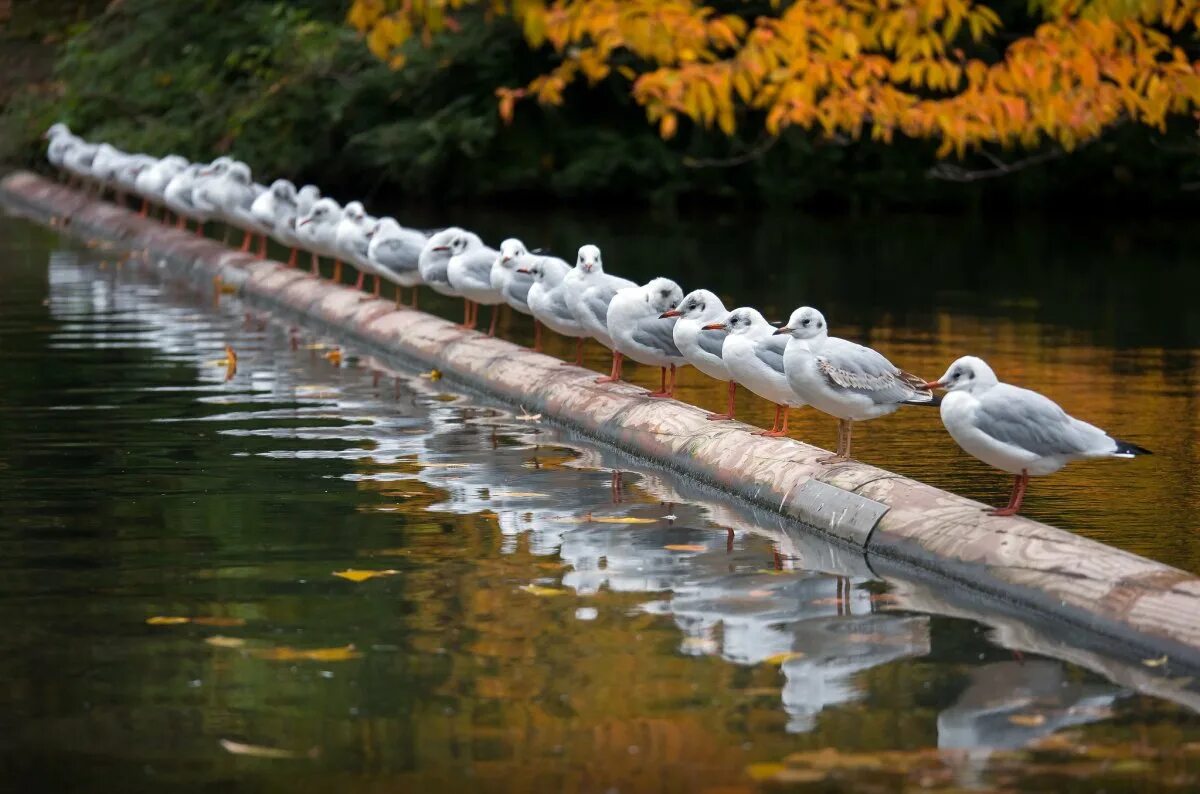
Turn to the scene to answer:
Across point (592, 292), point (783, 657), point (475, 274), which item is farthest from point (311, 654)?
point (475, 274)

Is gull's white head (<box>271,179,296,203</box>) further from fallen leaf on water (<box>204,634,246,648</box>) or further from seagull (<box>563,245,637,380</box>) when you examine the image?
fallen leaf on water (<box>204,634,246,648</box>)

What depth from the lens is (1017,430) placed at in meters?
9.35

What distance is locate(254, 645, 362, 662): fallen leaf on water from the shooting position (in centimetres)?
807

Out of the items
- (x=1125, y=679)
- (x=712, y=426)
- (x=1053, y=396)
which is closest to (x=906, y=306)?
(x=1053, y=396)

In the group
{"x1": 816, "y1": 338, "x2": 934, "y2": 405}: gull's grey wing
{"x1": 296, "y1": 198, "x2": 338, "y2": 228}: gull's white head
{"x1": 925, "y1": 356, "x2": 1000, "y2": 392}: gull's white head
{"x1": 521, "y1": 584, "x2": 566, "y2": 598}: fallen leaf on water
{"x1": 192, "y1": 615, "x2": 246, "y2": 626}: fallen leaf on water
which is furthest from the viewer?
{"x1": 296, "y1": 198, "x2": 338, "y2": 228}: gull's white head

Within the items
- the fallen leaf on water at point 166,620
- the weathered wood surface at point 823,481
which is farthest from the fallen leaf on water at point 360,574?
the weathered wood surface at point 823,481

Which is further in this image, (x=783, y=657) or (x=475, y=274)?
(x=475, y=274)

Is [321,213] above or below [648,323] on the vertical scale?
above

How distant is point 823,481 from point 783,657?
267 cm

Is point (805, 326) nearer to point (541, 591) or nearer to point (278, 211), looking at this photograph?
point (541, 591)

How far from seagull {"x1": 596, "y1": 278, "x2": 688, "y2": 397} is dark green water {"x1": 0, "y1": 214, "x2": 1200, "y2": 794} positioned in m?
0.67

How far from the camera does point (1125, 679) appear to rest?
780 cm

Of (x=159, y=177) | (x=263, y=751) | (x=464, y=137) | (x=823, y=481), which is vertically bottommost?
(x=263, y=751)

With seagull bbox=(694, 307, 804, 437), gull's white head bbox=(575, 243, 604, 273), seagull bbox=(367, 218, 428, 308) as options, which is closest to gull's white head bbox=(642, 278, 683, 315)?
gull's white head bbox=(575, 243, 604, 273)
